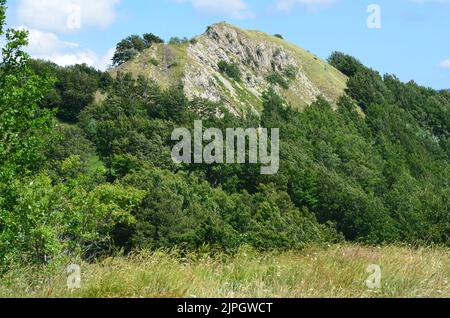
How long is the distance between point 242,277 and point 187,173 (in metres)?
74.9

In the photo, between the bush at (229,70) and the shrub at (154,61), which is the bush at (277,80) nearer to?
the bush at (229,70)

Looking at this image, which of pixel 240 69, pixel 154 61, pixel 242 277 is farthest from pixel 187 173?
pixel 242 277

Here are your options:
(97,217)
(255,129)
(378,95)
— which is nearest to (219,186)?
(255,129)

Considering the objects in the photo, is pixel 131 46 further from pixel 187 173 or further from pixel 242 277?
pixel 242 277

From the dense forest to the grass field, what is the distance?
3.54m

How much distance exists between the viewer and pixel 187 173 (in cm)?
8119

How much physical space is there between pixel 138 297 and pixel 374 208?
259 ft

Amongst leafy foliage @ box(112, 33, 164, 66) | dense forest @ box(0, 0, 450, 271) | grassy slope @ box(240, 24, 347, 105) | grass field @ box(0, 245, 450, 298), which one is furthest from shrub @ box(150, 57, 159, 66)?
grass field @ box(0, 245, 450, 298)

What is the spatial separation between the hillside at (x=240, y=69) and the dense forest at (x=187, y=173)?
14.6 feet

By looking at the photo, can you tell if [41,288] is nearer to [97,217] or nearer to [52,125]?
[52,125]

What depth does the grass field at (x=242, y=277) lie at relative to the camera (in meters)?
5.64

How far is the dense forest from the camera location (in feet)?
46.0
